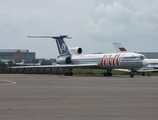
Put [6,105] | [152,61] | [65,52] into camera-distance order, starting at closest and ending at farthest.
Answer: [6,105] < [65,52] < [152,61]

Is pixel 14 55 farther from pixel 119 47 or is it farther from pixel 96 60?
pixel 96 60

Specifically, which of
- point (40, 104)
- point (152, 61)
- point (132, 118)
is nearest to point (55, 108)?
point (40, 104)

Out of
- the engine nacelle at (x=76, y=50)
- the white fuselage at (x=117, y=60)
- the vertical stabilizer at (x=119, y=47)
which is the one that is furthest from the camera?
the vertical stabilizer at (x=119, y=47)

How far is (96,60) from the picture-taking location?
38.3 metres

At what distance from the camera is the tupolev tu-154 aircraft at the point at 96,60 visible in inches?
1301

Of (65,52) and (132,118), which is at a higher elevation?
(65,52)

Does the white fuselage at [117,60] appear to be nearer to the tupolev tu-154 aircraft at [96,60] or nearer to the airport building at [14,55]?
the tupolev tu-154 aircraft at [96,60]

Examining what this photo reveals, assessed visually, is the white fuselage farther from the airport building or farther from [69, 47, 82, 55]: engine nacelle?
the airport building

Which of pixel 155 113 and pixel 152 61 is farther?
pixel 152 61

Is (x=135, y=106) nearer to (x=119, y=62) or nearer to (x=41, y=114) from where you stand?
(x=41, y=114)

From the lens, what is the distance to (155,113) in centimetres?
795

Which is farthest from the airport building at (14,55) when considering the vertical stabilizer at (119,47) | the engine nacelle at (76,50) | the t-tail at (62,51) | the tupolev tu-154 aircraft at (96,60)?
the engine nacelle at (76,50)

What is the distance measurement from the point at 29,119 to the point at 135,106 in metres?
3.96

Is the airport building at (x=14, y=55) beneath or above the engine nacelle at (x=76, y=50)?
above
